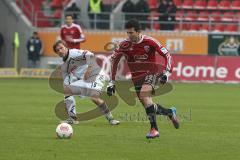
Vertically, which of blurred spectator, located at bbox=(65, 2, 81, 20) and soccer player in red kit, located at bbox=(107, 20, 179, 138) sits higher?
soccer player in red kit, located at bbox=(107, 20, 179, 138)

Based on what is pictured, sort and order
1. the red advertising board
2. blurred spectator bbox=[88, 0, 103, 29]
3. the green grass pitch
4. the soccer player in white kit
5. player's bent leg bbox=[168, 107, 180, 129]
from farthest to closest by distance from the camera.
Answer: blurred spectator bbox=[88, 0, 103, 29]
the red advertising board
the soccer player in white kit
player's bent leg bbox=[168, 107, 180, 129]
the green grass pitch

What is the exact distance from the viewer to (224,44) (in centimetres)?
3647

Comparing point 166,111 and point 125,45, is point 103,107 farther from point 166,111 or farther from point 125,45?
point 125,45

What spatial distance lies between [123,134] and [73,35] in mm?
10132

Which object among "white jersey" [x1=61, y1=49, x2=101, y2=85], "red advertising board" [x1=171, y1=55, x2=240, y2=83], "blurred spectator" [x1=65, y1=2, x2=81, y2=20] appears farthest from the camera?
"blurred spectator" [x1=65, y1=2, x2=81, y2=20]

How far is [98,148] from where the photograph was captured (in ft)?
41.2

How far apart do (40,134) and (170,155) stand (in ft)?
11.7

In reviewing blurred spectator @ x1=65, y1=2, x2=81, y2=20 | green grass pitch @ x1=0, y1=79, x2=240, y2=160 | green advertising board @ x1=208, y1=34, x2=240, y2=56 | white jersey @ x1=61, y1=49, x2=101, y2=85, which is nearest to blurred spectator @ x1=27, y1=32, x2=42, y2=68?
blurred spectator @ x1=65, y1=2, x2=81, y2=20

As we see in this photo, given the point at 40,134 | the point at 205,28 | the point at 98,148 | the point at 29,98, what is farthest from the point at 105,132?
the point at 205,28

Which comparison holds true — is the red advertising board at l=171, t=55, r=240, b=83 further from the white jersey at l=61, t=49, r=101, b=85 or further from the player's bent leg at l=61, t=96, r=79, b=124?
the player's bent leg at l=61, t=96, r=79, b=124

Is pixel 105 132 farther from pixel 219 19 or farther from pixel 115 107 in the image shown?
pixel 219 19

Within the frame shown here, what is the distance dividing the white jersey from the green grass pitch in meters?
1.04

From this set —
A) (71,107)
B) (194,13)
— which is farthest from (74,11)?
(71,107)

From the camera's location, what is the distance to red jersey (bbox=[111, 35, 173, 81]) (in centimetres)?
1415
